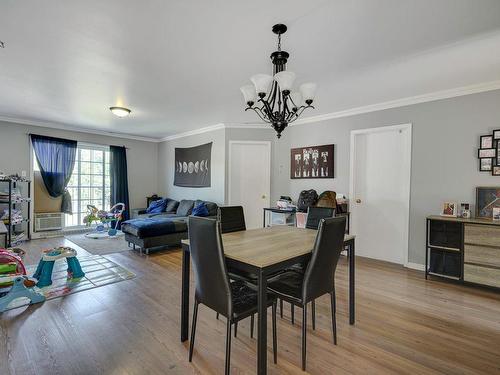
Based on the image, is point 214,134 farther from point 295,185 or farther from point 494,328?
point 494,328

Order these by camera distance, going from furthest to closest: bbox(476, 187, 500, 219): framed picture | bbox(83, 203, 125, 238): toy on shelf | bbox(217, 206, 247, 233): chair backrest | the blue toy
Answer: bbox(83, 203, 125, 238): toy on shelf, bbox(476, 187, 500, 219): framed picture, bbox(217, 206, 247, 233): chair backrest, the blue toy

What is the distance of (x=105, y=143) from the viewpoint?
650cm

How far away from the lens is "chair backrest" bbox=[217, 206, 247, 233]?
9.11 feet

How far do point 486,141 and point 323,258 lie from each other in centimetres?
296

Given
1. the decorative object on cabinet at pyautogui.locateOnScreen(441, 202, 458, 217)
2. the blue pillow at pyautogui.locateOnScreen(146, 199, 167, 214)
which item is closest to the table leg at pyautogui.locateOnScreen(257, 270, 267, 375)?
the decorative object on cabinet at pyautogui.locateOnScreen(441, 202, 458, 217)

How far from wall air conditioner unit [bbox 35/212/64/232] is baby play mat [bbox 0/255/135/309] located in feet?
7.44

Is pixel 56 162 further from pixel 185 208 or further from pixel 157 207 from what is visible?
pixel 185 208

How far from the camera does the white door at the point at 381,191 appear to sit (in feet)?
12.9

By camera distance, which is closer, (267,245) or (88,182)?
(267,245)

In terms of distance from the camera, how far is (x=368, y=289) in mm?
3094

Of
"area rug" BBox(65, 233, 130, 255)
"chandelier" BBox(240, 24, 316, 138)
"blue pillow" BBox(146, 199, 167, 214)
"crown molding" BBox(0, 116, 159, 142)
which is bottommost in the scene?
"area rug" BBox(65, 233, 130, 255)

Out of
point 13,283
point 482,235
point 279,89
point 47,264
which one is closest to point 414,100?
point 482,235

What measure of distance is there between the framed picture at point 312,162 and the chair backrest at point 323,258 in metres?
2.84

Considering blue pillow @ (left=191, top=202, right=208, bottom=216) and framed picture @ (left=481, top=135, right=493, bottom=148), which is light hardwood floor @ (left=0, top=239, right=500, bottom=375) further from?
blue pillow @ (left=191, top=202, right=208, bottom=216)
